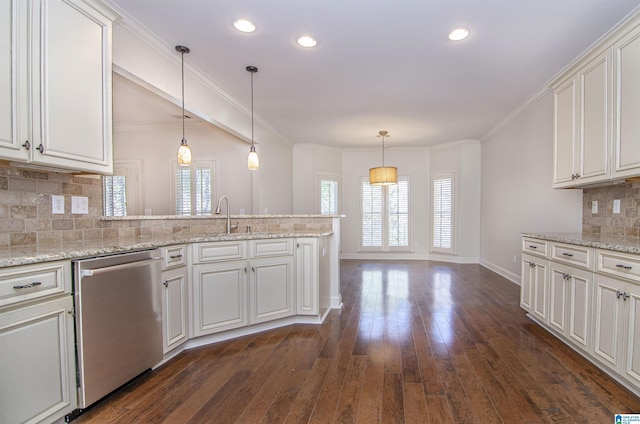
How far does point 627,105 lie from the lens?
2.32m

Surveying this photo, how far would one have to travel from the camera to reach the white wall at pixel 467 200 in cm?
662

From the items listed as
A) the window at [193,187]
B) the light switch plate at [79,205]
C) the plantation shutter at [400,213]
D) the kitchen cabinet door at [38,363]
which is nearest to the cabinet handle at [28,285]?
the kitchen cabinet door at [38,363]

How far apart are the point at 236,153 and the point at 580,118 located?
486cm

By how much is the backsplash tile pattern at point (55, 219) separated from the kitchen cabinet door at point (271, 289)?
0.87 m

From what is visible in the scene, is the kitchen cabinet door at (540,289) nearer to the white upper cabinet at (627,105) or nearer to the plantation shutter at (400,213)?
the white upper cabinet at (627,105)

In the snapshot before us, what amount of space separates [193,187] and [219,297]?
367 cm

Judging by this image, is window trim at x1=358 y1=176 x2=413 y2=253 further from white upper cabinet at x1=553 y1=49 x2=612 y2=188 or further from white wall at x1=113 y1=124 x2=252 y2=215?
white upper cabinet at x1=553 y1=49 x2=612 y2=188

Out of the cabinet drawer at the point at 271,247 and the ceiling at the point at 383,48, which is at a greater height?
the ceiling at the point at 383,48

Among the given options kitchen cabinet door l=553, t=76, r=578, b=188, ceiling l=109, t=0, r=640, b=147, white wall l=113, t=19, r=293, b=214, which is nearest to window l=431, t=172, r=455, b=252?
ceiling l=109, t=0, r=640, b=147

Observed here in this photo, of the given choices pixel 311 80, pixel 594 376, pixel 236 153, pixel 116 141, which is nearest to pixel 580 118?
pixel 594 376

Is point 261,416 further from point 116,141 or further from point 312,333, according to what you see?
point 116,141

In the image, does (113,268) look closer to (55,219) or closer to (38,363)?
(38,363)

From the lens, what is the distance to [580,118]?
9.39ft

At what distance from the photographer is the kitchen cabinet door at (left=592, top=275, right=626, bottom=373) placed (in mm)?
2041
